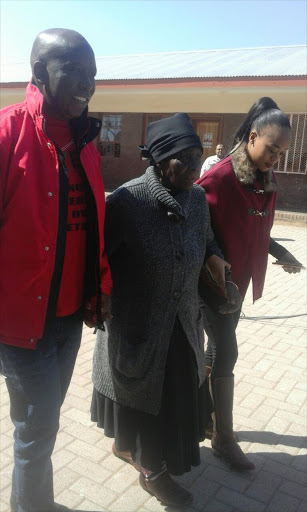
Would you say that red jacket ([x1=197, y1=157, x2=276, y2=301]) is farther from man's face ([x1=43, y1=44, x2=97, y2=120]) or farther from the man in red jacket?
man's face ([x1=43, y1=44, x2=97, y2=120])

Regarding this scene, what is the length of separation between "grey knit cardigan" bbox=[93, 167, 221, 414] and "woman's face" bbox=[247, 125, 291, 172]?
1.81ft

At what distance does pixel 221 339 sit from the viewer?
8.86 feet

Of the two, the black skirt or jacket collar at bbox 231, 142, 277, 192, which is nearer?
the black skirt

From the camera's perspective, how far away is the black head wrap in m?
2.09

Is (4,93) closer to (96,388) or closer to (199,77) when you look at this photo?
(199,77)

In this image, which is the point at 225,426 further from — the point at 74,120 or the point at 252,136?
the point at 74,120

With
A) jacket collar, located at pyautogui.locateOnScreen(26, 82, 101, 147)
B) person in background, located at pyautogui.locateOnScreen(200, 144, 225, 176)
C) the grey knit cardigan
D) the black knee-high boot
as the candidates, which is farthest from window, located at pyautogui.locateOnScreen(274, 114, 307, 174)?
jacket collar, located at pyautogui.locateOnScreen(26, 82, 101, 147)

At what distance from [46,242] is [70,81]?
582 mm

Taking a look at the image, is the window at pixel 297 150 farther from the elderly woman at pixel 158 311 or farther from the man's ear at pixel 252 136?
the elderly woman at pixel 158 311

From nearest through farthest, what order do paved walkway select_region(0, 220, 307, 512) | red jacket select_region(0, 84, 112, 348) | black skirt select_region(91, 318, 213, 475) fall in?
red jacket select_region(0, 84, 112, 348)
black skirt select_region(91, 318, 213, 475)
paved walkway select_region(0, 220, 307, 512)

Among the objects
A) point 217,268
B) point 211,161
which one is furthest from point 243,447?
point 211,161

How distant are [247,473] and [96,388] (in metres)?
0.97

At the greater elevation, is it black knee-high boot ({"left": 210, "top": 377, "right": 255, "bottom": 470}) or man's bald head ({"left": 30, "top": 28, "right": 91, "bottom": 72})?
man's bald head ({"left": 30, "top": 28, "right": 91, "bottom": 72})

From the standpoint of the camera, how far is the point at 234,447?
272 centimetres
